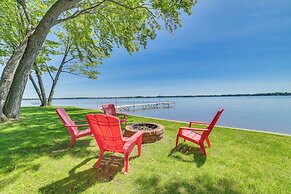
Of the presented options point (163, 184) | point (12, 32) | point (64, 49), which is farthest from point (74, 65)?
point (163, 184)

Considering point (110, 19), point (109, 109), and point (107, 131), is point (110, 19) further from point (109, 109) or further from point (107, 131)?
point (107, 131)

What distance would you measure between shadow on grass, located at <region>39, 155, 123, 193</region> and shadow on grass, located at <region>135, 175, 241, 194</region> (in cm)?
64

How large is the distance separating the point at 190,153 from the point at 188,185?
1588mm

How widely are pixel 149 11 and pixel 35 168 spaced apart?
31.1ft

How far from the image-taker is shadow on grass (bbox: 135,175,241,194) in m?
2.74

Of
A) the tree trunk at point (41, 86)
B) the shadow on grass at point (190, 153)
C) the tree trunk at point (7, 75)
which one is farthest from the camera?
the tree trunk at point (41, 86)

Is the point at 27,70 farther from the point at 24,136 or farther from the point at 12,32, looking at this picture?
the point at 12,32

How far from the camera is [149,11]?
9.84 metres

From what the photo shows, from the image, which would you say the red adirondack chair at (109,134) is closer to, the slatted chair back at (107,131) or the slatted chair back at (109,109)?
the slatted chair back at (107,131)

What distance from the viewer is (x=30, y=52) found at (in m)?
7.50

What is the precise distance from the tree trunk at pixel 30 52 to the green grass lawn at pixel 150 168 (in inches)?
130

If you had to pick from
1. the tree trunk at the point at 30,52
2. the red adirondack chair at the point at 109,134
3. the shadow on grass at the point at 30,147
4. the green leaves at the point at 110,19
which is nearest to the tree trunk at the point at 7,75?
the tree trunk at the point at 30,52

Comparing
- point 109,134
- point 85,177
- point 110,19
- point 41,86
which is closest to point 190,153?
point 109,134

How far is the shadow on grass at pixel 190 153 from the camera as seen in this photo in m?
3.91
